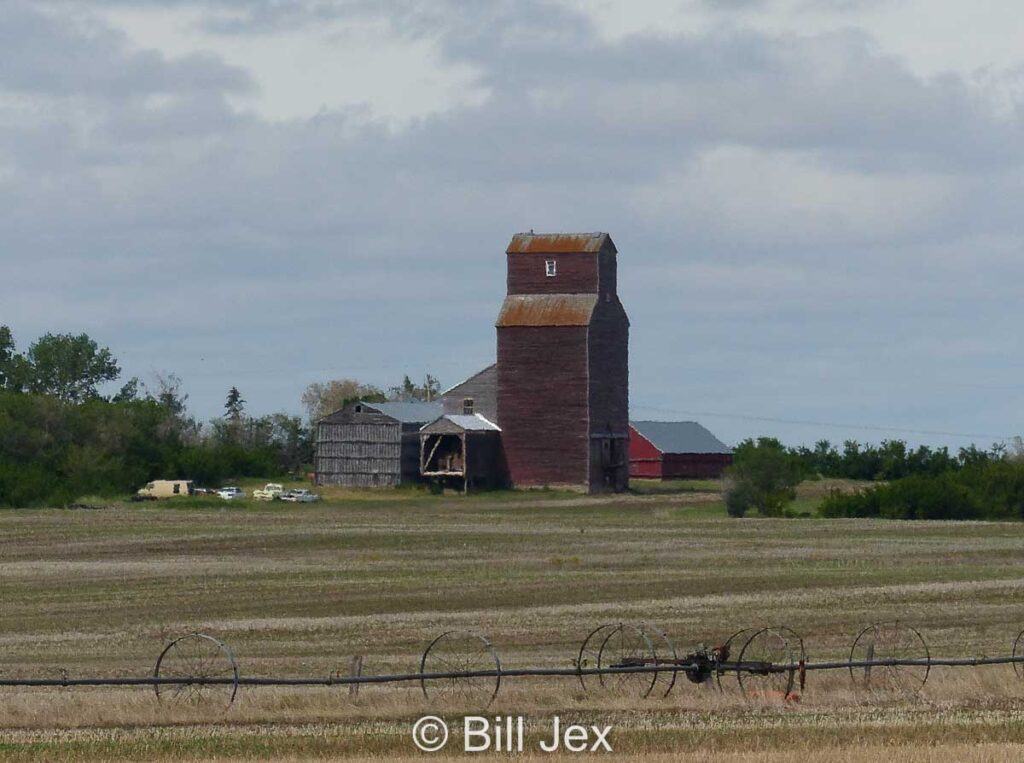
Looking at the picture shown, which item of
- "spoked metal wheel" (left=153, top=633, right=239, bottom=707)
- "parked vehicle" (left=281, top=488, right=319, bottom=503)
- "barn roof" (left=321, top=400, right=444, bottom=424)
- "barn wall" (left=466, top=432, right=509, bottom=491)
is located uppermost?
"barn roof" (left=321, top=400, right=444, bottom=424)

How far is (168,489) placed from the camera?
98.7 m

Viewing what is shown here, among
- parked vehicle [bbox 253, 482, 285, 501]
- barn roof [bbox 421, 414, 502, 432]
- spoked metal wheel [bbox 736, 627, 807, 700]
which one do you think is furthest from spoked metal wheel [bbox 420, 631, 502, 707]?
barn roof [bbox 421, 414, 502, 432]

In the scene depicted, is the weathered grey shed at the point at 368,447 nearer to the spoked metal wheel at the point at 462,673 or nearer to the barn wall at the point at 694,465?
the barn wall at the point at 694,465

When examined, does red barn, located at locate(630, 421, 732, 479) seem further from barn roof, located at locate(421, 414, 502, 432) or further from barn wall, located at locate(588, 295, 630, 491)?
barn roof, located at locate(421, 414, 502, 432)

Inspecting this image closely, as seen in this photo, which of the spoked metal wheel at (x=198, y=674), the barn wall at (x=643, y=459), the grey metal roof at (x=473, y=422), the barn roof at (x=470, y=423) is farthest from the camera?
the barn wall at (x=643, y=459)

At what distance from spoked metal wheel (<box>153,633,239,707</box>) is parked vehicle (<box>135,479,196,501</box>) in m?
67.5

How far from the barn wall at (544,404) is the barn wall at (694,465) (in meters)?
25.0

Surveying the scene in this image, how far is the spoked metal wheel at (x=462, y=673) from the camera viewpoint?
76.5 feet

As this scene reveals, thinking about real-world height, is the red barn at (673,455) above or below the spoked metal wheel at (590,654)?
above

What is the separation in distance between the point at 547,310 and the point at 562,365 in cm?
312

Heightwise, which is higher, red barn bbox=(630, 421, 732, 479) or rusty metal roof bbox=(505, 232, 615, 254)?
rusty metal roof bbox=(505, 232, 615, 254)

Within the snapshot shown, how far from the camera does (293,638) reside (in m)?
32.3

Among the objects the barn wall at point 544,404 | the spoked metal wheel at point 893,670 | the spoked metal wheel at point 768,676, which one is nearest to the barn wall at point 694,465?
the barn wall at point 544,404

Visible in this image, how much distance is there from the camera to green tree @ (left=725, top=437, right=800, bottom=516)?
78.5m
